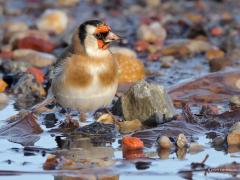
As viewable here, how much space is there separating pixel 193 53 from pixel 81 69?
4.35 metres

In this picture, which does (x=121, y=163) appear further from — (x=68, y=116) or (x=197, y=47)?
(x=197, y=47)

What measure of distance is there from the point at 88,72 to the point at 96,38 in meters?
0.36

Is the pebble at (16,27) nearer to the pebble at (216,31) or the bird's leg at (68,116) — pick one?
the pebble at (216,31)

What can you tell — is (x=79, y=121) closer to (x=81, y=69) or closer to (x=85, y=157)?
(x=81, y=69)

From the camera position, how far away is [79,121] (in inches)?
316

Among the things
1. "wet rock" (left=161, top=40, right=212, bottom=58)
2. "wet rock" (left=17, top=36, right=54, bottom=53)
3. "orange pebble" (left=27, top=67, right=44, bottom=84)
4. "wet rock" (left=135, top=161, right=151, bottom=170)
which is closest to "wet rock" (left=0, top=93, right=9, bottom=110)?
"orange pebble" (left=27, top=67, right=44, bottom=84)

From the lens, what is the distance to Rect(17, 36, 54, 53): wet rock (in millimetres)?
11297

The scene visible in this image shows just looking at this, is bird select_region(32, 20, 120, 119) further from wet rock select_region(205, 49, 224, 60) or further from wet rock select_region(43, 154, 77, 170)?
wet rock select_region(205, 49, 224, 60)

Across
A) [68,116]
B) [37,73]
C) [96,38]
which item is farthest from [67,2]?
[96,38]

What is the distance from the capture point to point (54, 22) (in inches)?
510

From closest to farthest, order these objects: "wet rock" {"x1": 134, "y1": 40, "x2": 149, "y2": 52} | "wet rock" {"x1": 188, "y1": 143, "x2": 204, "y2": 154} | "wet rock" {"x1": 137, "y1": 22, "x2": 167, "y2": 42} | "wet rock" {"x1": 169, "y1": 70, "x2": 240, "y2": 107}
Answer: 1. "wet rock" {"x1": 188, "y1": 143, "x2": 204, "y2": 154}
2. "wet rock" {"x1": 169, "y1": 70, "x2": 240, "y2": 107}
3. "wet rock" {"x1": 134, "y1": 40, "x2": 149, "y2": 52}
4. "wet rock" {"x1": 137, "y1": 22, "x2": 167, "y2": 42}

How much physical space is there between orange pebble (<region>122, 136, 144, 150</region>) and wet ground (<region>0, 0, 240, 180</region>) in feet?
0.23

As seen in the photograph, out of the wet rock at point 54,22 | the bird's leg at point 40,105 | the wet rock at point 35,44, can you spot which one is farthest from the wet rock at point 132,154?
the wet rock at point 54,22

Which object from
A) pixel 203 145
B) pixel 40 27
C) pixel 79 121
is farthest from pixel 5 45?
pixel 203 145
